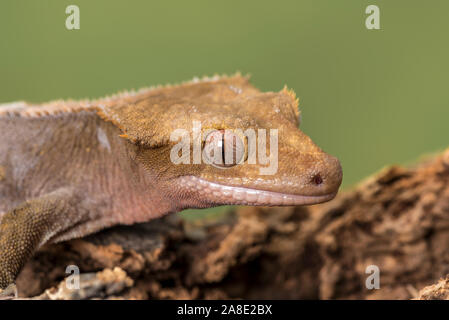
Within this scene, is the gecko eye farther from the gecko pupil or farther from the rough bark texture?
the rough bark texture

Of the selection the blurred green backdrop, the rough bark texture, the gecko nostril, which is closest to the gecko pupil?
the gecko nostril

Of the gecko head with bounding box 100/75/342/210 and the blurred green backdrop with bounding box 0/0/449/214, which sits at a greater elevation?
the blurred green backdrop with bounding box 0/0/449/214

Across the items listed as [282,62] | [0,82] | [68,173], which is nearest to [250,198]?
[68,173]

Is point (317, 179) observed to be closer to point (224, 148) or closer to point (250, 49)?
point (224, 148)

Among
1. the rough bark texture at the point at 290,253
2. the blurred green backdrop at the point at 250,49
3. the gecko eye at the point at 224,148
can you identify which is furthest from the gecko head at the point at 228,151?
the blurred green backdrop at the point at 250,49

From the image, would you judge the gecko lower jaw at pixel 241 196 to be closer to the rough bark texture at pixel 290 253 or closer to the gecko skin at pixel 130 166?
the gecko skin at pixel 130 166

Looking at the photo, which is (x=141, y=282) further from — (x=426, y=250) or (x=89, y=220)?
(x=426, y=250)

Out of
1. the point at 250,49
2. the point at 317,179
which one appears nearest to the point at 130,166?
the point at 317,179
